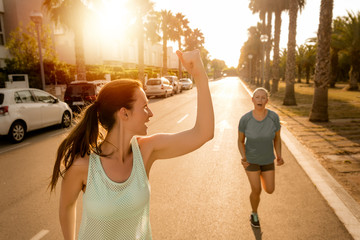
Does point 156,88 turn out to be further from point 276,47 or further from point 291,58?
point 276,47

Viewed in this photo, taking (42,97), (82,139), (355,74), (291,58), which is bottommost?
(42,97)

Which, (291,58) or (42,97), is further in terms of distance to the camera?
(291,58)

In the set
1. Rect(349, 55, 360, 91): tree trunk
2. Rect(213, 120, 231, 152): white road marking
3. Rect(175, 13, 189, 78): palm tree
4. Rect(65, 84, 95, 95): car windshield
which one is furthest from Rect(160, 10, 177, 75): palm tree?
Rect(213, 120, 231, 152): white road marking

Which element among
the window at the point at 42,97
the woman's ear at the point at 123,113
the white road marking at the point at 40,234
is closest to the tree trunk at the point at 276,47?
the window at the point at 42,97

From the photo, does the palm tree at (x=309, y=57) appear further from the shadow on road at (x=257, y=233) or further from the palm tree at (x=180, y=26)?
the shadow on road at (x=257, y=233)

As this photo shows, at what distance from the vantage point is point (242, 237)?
3.39 metres

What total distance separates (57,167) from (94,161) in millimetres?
331

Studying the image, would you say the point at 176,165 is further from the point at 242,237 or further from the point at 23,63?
the point at 23,63

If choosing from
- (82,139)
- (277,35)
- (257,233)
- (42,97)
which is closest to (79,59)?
(42,97)

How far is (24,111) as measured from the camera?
901 cm

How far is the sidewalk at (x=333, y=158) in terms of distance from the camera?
4.07 metres

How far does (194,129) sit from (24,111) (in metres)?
9.10

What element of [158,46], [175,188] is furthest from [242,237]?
[158,46]

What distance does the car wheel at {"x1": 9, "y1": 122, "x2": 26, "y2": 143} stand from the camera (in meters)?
8.52
